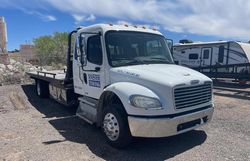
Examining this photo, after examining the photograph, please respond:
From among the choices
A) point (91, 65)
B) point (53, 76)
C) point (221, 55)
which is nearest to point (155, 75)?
point (91, 65)

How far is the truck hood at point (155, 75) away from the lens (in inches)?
192

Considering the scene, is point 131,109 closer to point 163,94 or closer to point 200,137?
point 163,94

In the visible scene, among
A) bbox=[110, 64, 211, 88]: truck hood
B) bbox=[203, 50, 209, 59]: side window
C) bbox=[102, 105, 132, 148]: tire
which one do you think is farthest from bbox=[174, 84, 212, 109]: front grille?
bbox=[203, 50, 209, 59]: side window

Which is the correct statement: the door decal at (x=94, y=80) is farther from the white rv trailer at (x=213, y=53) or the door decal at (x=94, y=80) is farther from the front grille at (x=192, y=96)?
the white rv trailer at (x=213, y=53)

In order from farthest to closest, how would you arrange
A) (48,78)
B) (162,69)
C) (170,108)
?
1. (48,78)
2. (162,69)
3. (170,108)

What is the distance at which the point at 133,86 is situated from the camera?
4.98 m

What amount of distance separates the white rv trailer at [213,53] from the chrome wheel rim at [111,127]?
1474 cm

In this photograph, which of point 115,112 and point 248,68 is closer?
point 115,112

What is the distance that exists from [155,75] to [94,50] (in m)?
1.73

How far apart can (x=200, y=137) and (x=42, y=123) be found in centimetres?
414

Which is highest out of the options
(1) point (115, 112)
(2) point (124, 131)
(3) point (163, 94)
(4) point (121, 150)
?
(3) point (163, 94)

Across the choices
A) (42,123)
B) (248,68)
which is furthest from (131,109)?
(248,68)

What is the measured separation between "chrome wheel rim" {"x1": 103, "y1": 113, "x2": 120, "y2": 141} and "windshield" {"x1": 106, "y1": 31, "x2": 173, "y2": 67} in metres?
1.11

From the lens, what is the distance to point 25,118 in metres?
7.78
